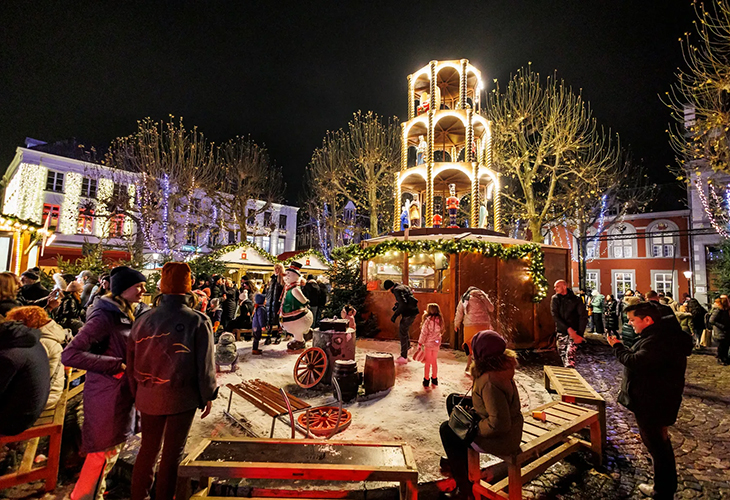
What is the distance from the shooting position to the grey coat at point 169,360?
2.61m

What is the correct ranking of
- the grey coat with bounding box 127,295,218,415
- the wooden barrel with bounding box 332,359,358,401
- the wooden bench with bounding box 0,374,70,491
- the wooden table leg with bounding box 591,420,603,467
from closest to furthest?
1. the grey coat with bounding box 127,295,218,415
2. the wooden bench with bounding box 0,374,70,491
3. the wooden table leg with bounding box 591,420,603,467
4. the wooden barrel with bounding box 332,359,358,401

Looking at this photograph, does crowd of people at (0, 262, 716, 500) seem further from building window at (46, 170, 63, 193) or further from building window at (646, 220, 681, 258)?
building window at (646, 220, 681, 258)

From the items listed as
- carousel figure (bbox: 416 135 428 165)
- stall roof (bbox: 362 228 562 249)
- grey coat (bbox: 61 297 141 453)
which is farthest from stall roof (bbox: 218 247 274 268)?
grey coat (bbox: 61 297 141 453)

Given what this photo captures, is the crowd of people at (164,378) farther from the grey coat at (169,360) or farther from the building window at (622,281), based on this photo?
the building window at (622,281)

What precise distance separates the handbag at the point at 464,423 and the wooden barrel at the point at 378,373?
2.66 meters

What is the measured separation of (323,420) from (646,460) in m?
3.82

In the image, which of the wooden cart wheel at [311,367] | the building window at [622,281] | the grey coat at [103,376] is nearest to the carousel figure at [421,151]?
the wooden cart wheel at [311,367]

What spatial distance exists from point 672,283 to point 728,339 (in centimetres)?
2296

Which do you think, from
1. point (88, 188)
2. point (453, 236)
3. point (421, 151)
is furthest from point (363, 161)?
point (88, 188)

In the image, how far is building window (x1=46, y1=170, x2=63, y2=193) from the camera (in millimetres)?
26266

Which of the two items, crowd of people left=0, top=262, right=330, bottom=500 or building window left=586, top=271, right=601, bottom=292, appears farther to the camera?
building window left=586, top=271, right=601, bottom=292

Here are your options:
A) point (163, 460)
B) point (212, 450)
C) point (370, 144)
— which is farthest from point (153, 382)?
point (370, 144)

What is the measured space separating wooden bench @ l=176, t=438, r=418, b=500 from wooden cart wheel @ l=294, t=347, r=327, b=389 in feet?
7.85

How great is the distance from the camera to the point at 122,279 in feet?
9.64
